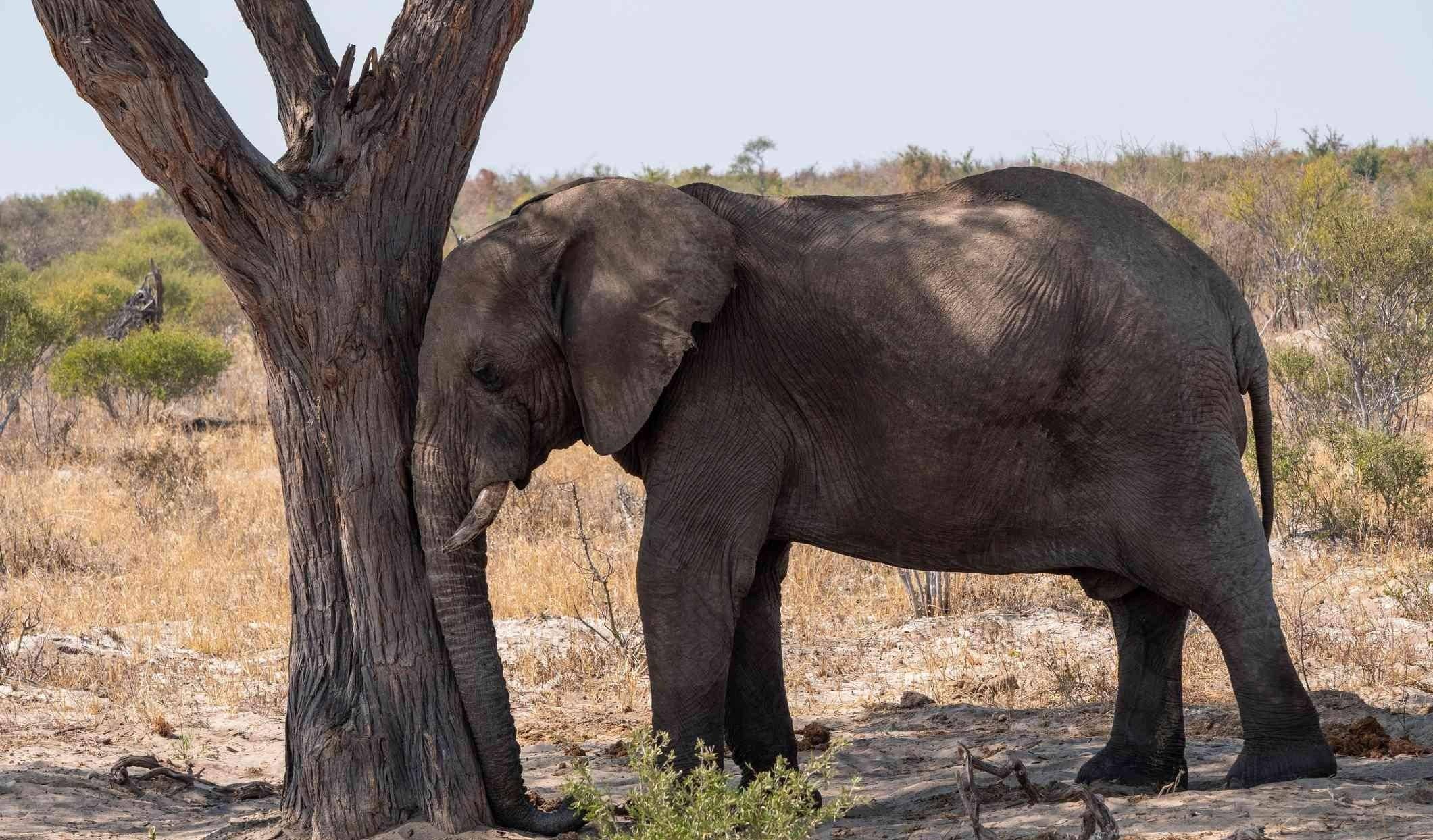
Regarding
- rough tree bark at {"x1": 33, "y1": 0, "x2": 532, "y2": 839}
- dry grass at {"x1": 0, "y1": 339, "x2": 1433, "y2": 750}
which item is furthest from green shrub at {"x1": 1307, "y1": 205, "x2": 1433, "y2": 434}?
rough tree bark at {"x1": 33, "y1": 0, "x2": 532, "y2": 839}

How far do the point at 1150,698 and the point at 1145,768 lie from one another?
0.27m

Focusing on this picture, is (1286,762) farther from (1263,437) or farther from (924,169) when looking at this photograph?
(924,169)

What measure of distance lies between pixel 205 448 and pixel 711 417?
383 inches

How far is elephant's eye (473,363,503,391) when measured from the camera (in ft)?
16.0

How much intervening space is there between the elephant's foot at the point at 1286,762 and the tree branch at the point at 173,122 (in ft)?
12.5

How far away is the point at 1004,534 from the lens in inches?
197

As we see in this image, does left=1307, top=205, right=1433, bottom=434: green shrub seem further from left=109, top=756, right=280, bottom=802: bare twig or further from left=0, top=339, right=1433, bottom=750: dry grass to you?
left=109, top=756, right=280, bottom=802: bare twig

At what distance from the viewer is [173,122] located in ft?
15.0

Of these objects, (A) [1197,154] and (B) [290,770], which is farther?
(A) [1197,154]

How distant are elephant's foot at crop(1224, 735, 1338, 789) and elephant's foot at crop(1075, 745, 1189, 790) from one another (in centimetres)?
49

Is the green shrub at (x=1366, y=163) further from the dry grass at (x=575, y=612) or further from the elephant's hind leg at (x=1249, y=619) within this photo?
the elephant's hind leg at (x=1249, y=619)

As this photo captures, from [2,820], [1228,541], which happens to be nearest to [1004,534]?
[1228,541]

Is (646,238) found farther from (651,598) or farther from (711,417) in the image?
(651,598)

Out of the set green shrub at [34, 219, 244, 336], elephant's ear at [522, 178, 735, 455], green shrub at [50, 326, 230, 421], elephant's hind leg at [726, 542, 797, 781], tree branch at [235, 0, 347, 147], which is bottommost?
elephant's hind leg at [726, 542, 797, 781]
